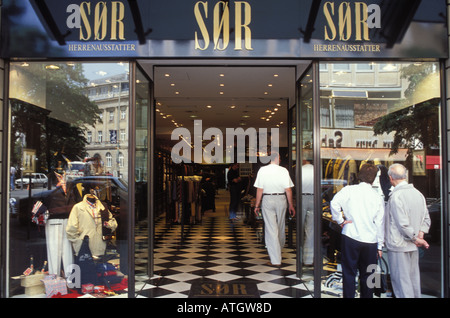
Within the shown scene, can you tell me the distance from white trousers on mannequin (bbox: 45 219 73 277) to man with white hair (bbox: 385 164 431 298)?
3.48 metres

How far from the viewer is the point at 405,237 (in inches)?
145

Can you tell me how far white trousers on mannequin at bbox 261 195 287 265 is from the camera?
18.2 ft

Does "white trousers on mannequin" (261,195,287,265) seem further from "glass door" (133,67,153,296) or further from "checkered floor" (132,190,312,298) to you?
"glass door" (133,67,153,296)

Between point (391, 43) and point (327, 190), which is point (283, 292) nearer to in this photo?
point (327, 190)

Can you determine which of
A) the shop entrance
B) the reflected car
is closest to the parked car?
the reflected car

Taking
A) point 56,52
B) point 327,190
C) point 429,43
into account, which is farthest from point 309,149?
point 56,52

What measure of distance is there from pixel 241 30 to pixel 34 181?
10.0ft

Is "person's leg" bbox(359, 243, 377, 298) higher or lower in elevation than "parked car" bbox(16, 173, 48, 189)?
lower

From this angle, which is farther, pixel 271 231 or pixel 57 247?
pixel 271 231

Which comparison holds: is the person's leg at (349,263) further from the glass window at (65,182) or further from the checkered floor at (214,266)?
the glass window at (65,182)

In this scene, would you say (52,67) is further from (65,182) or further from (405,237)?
(405,237)

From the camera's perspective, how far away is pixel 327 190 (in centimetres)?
455

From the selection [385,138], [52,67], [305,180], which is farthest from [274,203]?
[52,67]

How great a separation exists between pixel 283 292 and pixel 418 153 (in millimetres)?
2323
